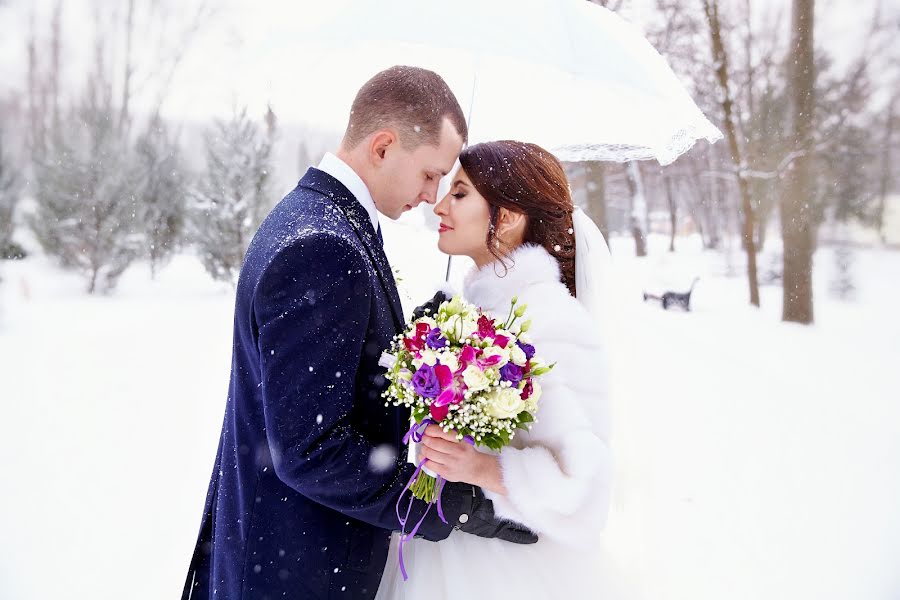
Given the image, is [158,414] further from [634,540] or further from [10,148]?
[10,148]

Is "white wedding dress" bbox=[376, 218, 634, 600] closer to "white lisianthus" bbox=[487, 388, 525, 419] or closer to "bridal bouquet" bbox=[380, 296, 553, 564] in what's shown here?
"bridal bouquet" bbox=[380, 296, 553, 564]

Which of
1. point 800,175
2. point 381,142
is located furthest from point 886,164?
point 381,142

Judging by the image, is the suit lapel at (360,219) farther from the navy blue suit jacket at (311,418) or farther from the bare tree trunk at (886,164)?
the bare tree trunk at (886,164)

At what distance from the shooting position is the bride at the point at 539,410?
1.84m

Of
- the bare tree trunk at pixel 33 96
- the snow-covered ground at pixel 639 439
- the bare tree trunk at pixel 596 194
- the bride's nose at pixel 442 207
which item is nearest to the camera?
the bride's nose at pixel 442 207

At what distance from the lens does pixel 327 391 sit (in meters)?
1.52

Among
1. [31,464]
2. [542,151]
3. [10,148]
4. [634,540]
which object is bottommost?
[31,464]

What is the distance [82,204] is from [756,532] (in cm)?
1327

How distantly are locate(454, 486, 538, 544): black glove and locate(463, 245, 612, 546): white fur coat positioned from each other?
0.03m

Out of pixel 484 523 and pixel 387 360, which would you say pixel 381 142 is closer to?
pixel 387 360

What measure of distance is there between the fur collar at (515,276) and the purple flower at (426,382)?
A: 0.78 meters

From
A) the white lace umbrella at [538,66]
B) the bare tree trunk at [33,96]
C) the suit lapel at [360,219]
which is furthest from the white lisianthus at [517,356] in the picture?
the bare tree trunk at [33,96]

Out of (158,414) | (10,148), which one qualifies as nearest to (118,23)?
(10,148)

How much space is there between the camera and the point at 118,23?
1734 cm
